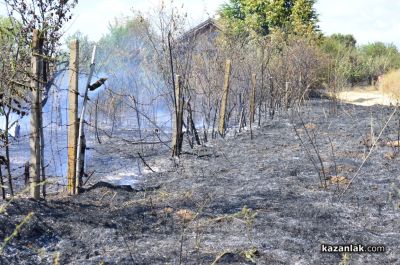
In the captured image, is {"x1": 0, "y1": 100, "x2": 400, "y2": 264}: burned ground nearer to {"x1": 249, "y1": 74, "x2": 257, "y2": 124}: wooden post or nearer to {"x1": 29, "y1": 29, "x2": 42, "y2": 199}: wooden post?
{"x1": 29, "y1": 29, "x2": 42, "y2": 199}: wooden post

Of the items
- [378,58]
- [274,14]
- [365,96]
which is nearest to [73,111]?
[365,96]

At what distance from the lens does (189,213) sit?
5.96m

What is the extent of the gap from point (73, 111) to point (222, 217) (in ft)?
10.9

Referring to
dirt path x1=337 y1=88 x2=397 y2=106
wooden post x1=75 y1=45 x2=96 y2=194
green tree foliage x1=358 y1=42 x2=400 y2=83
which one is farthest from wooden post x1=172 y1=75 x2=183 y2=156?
green tree foliage x1=358 y1=42 x2=400 y2=83

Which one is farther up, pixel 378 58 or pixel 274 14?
pixel 274 14

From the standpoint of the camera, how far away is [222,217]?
411 centimetres

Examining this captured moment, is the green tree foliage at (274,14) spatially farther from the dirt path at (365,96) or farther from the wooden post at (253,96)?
the wooden post at (253,96)

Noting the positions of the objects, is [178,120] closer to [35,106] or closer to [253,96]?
[35,106]

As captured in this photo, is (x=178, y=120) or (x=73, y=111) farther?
(x=178, y=120)

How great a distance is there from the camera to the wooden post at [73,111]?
22.0 ft

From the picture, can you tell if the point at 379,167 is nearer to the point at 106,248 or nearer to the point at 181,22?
the point at 106,248

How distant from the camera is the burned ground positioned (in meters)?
4.76

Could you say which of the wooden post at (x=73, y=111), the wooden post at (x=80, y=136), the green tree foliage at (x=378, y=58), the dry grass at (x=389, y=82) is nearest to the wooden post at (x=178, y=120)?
the wooden post at (x=80, y=136)

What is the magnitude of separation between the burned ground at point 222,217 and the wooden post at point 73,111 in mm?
301
